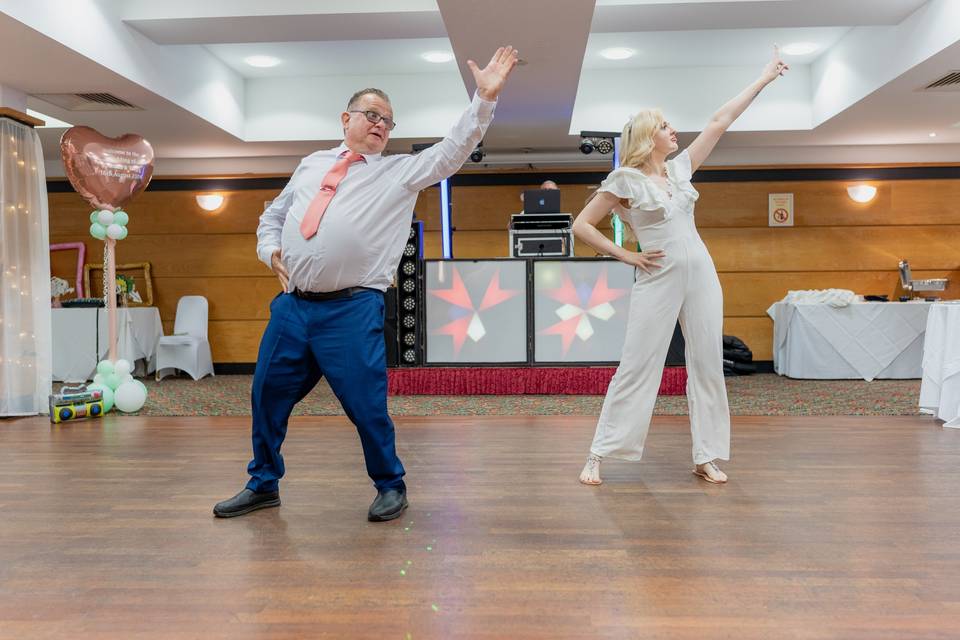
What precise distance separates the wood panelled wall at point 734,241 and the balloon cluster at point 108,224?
354 centimetres

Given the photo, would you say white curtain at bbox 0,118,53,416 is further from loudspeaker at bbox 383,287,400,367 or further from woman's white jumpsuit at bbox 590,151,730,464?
woman's white jumpsuit at bbox 590,151,730,464

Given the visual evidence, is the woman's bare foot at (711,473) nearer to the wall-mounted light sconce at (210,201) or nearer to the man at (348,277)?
the man at (348,277)

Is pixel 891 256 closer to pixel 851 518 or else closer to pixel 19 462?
pixel 851 518

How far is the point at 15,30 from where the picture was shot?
4.46 metres

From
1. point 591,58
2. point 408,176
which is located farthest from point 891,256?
point 408,176

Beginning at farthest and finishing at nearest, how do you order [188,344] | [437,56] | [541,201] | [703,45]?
1. [188,344]
2. [437,56]
3. [703,45]
4. [541,201]

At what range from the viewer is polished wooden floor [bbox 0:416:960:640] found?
5.57 ft

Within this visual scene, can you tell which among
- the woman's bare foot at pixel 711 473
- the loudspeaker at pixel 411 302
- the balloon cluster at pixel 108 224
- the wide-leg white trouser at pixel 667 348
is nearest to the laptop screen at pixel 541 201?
the loudspeaker at pixel 411 302

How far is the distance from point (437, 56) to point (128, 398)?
4.13m

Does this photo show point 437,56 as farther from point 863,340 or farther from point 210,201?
point 863,340

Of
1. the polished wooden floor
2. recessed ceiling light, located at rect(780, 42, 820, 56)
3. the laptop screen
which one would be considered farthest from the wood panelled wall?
the polished wooden floor

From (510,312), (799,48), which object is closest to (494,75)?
(510,312)

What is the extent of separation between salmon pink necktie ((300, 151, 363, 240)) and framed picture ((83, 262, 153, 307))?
7.46 m

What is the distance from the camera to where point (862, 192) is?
8.81 m
